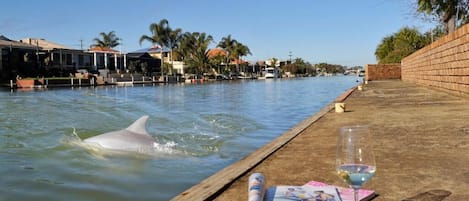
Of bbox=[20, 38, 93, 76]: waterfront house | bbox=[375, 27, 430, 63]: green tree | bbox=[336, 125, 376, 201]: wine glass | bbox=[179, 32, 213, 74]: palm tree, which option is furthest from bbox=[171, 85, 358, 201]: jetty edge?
bbox=[179, 32, 213, 74]: palm tree

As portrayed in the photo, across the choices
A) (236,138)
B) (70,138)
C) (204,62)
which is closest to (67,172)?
(70,138)

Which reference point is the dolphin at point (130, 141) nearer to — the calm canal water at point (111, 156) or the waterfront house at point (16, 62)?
the calm canal water at point (111, 156)

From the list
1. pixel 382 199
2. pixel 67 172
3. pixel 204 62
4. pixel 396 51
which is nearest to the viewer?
pixel 382 199

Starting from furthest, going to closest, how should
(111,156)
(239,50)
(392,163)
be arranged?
(239,50), (111,156), (392,163)

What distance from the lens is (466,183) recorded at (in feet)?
13.1

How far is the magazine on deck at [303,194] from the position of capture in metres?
3.00

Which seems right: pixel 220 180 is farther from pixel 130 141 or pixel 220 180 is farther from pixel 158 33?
A: pixel 158 33

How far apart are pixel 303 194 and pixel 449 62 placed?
1457 centimetres

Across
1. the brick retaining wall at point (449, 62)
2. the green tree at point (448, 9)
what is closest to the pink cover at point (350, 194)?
the brick retaining wall at point (449, 62)

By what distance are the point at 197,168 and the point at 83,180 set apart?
1.66 m

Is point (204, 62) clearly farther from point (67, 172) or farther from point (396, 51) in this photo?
point (67, 172)

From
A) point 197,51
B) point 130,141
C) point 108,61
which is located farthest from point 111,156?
point 197,51

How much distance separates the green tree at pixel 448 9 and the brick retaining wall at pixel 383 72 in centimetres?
2422

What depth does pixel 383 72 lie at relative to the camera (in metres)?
48.2
